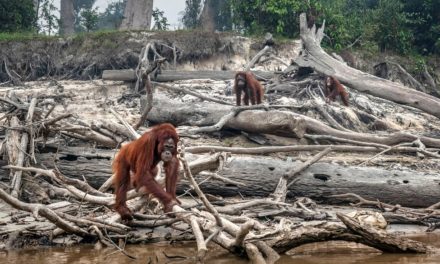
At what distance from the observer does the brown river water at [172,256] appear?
6.72 metres

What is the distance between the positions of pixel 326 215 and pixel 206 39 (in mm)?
11395

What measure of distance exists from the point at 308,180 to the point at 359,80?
5.39 metres

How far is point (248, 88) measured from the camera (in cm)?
1453

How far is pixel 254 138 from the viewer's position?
40.3 ft

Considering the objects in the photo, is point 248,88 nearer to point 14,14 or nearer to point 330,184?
point 330,184

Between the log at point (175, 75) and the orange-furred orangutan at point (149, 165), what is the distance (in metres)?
9.74

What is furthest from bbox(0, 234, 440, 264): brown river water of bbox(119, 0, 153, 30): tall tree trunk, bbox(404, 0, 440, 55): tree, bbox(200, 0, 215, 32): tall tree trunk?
bbox(200, 0, 215, 32): tall tree trunk

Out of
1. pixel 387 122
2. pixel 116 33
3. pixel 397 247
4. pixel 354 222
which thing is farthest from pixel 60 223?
pixel 116 33

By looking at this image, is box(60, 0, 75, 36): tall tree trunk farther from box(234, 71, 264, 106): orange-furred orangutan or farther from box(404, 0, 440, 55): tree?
box(234, 71, 264, 106): orange-furred orangutan

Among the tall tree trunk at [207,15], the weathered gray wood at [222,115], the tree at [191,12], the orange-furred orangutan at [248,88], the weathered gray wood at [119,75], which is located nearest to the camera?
the weathered gray wood at [222,115]

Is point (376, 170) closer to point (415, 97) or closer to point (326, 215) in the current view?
point (326, 215)

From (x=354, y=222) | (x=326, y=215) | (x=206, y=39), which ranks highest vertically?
(x=206, y=39)

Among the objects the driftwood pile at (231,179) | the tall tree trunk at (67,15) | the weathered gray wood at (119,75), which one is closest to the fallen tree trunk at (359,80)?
the driftwood pile at (231,179)

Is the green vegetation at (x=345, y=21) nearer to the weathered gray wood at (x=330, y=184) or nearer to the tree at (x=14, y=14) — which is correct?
the tree at (x=14, y=14)
